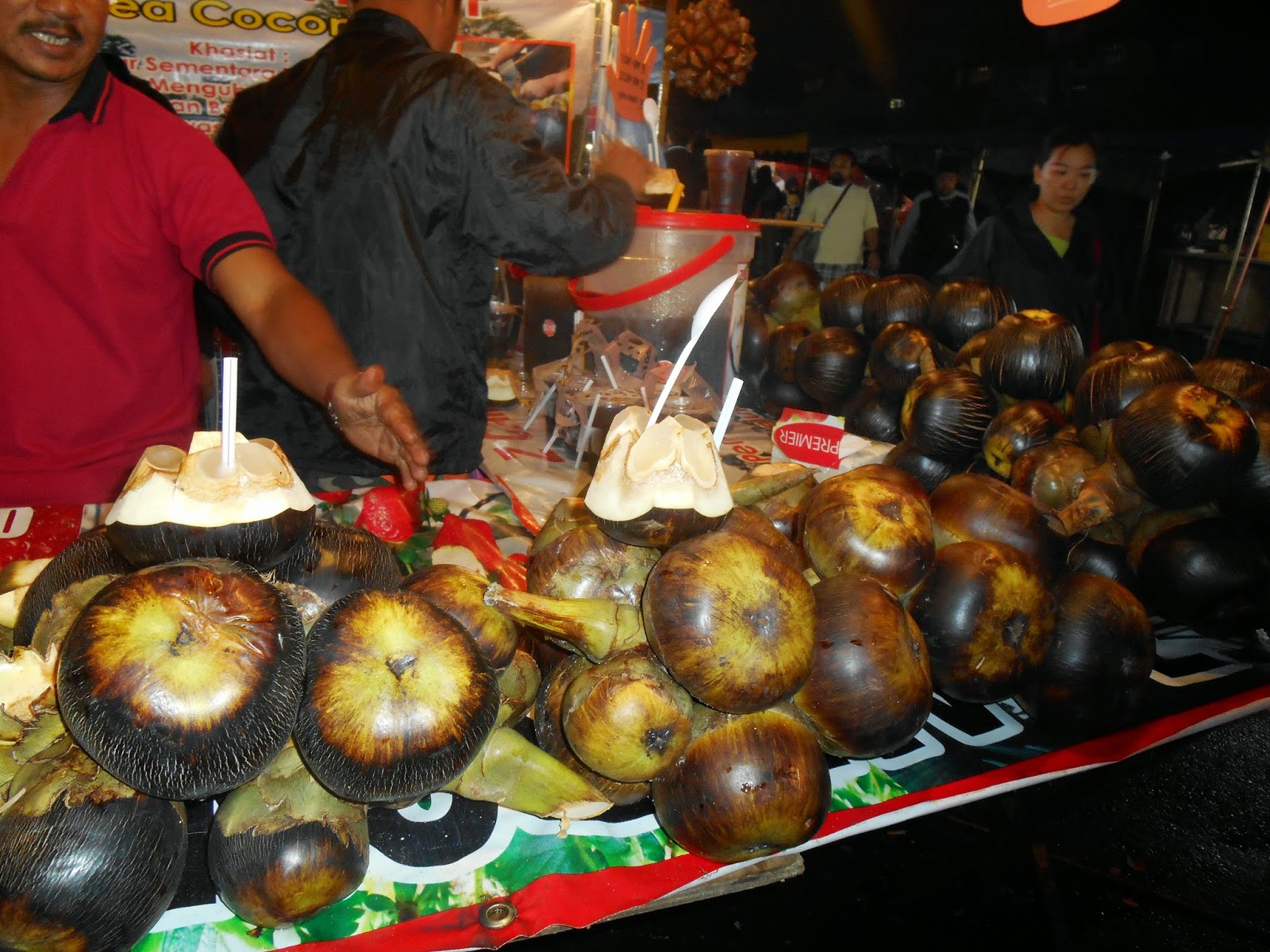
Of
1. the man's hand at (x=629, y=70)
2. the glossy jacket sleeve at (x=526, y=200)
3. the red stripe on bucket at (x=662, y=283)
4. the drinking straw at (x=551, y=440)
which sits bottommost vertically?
the drinking straw at (x=551, y=440)

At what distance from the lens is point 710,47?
3.50 metres

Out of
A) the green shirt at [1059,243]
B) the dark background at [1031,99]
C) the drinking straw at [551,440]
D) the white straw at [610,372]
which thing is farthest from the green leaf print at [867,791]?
the dark background at [1031,99]

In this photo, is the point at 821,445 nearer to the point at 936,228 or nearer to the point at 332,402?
the point at 332,402

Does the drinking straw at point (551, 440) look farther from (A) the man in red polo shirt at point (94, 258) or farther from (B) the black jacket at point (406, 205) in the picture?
(A) the man in red polo shirt at point (94, 258)

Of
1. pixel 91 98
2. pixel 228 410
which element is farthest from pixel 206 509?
pixel 91 98

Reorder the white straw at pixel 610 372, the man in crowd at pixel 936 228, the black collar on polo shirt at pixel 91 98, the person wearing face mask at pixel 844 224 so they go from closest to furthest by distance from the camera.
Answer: the black collar on polo shirt at pixel 91 98
the white straw at pixel 610 372
the man in crowd at pixel 936 228
the person wearing face mask at pixel 844 224

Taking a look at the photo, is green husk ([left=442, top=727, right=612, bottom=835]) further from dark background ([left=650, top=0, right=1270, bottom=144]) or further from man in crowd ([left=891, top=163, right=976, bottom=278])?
man in crowd ([left=891, top=163, right=976, bottom=278])

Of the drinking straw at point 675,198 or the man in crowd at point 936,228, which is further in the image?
the man in crowd at point 936,228

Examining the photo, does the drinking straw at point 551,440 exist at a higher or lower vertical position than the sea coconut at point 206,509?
lower

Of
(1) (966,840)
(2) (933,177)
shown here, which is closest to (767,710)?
(1) (966,840)

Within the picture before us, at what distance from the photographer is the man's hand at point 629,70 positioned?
243 centimetres

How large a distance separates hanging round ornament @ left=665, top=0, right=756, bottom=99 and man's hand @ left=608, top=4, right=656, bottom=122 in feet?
3.60

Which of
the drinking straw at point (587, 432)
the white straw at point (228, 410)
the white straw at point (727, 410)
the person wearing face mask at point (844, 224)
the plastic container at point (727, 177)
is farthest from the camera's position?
the person wearing face mask at point (844, 224)

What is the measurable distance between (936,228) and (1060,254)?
1192mm
